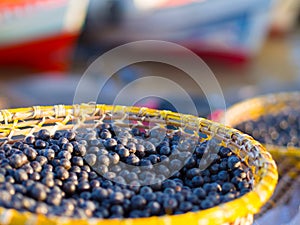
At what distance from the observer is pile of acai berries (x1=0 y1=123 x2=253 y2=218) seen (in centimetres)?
80

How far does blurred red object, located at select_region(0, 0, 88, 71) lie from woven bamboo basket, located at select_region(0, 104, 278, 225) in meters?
2.84

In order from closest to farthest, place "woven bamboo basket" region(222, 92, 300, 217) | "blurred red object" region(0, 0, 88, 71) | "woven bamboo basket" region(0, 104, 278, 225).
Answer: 1. "woven bamboo basket" region(0, 104, 278, 225)
2. "woven bamboo basket" region(222, 92, 300, 217)
3. "blurred red object" region(0, 0, 88, 71)

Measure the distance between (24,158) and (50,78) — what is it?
287 cm

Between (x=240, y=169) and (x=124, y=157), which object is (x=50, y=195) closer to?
(x=124, y=157)

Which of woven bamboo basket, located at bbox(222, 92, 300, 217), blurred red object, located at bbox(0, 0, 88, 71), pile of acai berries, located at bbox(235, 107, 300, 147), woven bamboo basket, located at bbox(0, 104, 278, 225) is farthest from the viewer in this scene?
blurred red object, located at bbox(0, 0, 88, 71)

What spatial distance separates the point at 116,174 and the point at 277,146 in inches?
34.9

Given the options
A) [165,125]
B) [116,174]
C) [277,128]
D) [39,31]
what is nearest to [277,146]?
[277,128]

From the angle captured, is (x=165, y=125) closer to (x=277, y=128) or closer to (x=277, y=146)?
(x=277, y=146)

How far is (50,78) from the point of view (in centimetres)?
371

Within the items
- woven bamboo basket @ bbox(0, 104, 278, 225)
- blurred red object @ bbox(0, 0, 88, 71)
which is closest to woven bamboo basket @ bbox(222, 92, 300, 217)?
woven bamboo basket @ bbox(0, 104, 278, 225)

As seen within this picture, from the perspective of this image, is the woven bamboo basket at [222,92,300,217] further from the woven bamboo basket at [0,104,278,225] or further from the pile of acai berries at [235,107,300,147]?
the woven bamboo basket at [0,104,278,225]

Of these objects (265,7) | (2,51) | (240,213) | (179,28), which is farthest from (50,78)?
(240,213)

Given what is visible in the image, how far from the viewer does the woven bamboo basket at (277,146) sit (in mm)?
1497

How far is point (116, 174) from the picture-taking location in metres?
0.95
